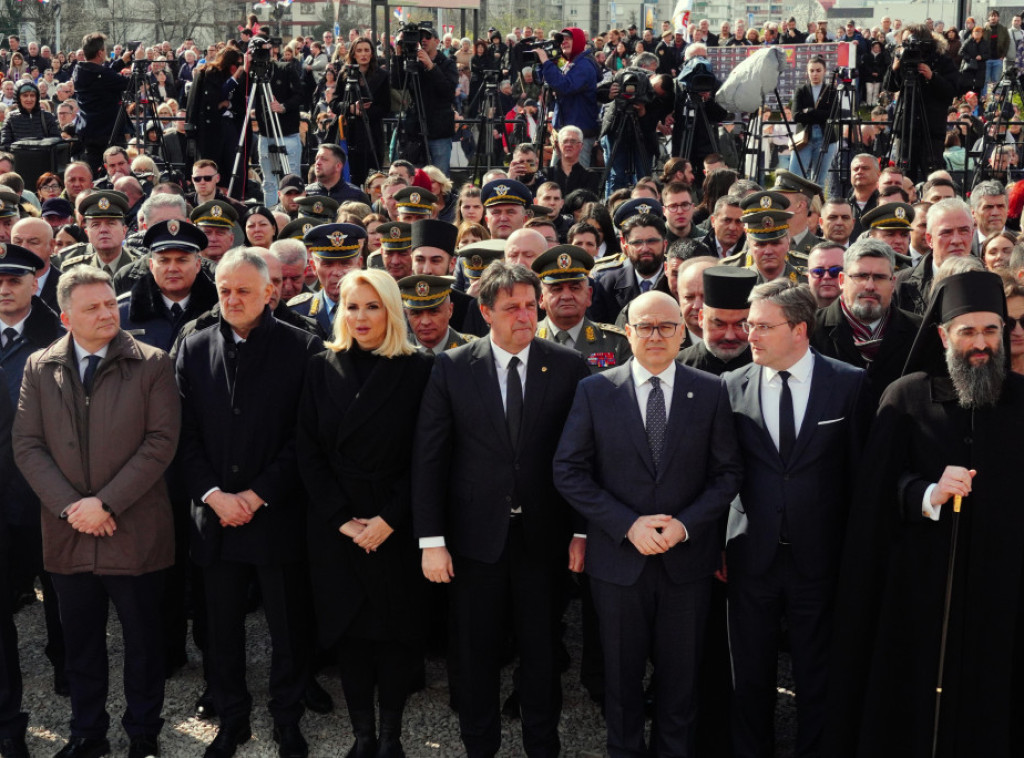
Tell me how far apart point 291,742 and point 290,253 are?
8.83ft

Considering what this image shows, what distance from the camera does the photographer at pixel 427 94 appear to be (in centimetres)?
1197

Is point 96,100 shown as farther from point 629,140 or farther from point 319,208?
point 629,140

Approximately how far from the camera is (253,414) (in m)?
4.77

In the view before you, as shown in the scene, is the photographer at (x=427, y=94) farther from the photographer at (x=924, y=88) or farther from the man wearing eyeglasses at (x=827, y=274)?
the man wearing eyeglasses at (x=827, y=274)

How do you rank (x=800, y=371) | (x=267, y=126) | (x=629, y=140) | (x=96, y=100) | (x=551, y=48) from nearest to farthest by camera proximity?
(x=800, y=371) → (x=629, y=140) → (x=551, y=48) → (x=267, y=126) → (x=96, y=100)

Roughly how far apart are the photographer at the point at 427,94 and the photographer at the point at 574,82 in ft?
→ 3.73

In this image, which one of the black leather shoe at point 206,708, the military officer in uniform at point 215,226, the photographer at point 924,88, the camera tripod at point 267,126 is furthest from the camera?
the camera tripod at point 267,126

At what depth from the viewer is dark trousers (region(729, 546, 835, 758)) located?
4418 millimetres

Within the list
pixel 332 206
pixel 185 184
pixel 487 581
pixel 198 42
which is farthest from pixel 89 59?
pixel 198 42

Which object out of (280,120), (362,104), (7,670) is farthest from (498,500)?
(280,120)

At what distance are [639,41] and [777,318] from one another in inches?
656

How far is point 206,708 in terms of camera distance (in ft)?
16.8

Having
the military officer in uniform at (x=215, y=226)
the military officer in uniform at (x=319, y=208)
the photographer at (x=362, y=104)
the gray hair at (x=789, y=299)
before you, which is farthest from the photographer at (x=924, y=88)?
the gray hair at (x=789, y=299)

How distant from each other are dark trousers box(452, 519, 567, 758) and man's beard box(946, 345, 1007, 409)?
1.59 metres
